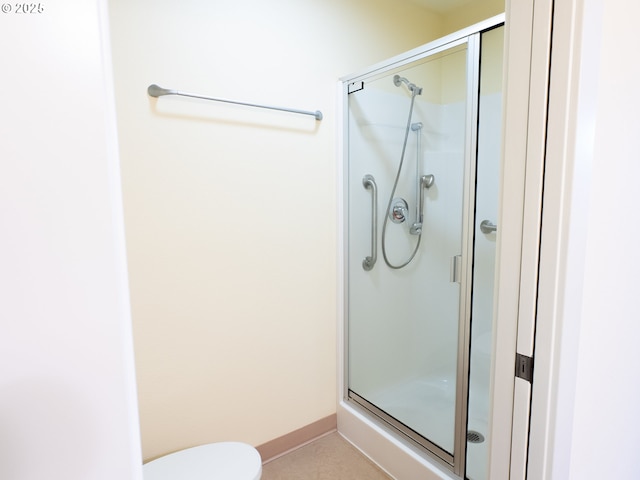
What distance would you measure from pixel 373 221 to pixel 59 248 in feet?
6.34

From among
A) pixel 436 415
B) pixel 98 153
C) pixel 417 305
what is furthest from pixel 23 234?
pixel 417 305

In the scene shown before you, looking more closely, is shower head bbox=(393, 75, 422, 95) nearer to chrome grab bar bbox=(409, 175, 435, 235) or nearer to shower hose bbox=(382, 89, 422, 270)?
shower hose bbox=(382, 89, 422, 270)

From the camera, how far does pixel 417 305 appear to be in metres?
2.34

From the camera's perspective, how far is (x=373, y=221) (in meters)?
2.23

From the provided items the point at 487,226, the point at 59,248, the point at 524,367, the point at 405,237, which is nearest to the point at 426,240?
the point at 405,237

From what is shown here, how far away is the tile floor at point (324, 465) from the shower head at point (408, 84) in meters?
1.97

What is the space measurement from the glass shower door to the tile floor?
0.25 metres

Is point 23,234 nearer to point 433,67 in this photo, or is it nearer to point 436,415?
point 433,67

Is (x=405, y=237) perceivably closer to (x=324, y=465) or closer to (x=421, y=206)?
(x=421, y=206)

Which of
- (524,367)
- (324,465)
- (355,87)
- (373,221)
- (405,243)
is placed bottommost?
(324,465)

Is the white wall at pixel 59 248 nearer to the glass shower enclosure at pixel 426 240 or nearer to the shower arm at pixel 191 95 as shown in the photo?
the shower arm at pixel 191 95

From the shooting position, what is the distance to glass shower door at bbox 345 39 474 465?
6.37 feet

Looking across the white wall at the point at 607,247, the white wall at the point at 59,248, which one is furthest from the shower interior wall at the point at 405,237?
the white wall at the point at 59,248

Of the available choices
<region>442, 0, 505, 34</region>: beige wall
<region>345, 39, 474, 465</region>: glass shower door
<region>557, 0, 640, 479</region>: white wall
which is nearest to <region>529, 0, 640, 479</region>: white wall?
<region>557, 0, 640, 479</region>: white wall
